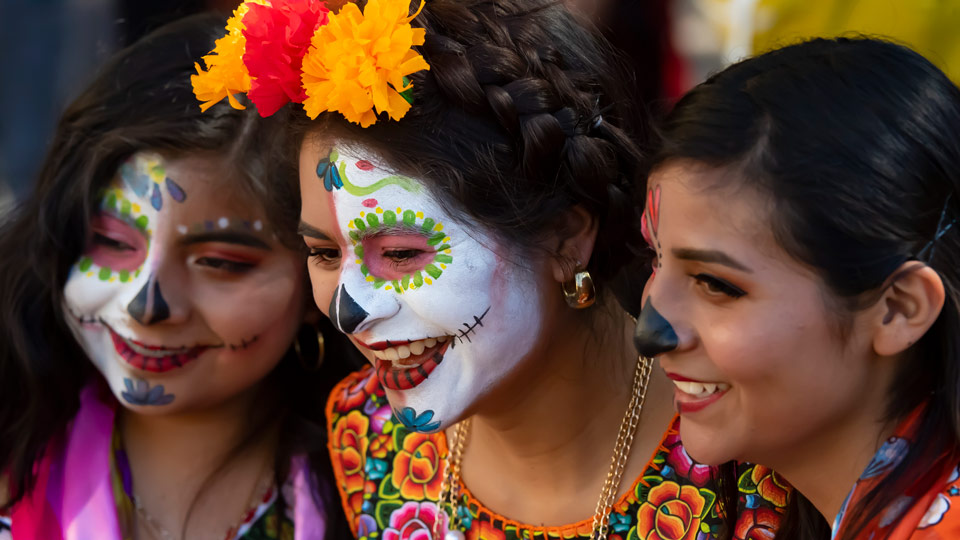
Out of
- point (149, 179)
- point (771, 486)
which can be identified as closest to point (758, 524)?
point (771, 486)

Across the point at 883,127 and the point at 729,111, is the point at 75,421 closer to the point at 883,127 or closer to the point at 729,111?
the point at 729,111

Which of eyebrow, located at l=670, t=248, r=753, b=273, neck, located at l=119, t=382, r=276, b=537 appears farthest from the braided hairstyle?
neck, located at l=119, t=382, r=276, b=537

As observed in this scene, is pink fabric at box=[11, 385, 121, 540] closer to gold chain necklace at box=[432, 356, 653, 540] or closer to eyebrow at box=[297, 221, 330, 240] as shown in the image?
gold chain necklace at box=[432, 356, 653, 540]

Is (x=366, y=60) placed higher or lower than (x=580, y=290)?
higher

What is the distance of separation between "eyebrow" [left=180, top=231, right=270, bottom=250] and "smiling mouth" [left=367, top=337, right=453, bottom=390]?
0.45 meters

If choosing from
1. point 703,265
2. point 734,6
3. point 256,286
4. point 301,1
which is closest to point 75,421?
point 256,286

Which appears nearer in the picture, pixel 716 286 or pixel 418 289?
pixel 716 286

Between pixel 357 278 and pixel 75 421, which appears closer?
pixel 357 278

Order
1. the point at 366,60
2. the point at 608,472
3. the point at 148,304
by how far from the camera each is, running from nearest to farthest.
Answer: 1. the point at 366,60
2. the point at 608,472
3. the point at 148,304

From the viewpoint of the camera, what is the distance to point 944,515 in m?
1.43

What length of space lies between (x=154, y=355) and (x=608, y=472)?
942mm

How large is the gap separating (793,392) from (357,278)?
736mm

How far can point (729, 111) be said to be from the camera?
152cm

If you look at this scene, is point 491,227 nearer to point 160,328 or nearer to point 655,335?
point 655,335
